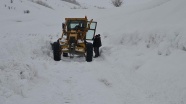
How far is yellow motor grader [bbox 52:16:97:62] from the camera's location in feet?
56.9

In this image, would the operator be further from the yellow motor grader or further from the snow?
the snow

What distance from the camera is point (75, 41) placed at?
17547 mm

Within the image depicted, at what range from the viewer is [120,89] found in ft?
35.9

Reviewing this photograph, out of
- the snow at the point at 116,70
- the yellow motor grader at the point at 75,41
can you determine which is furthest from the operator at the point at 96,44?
the snow at the point at 116,70

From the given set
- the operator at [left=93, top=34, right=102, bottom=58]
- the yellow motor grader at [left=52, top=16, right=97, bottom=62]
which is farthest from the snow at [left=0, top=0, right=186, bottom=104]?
the yellow motor grader at [left=52, top=16, right=97, bottom=62]

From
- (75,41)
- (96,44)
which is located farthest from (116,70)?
(96,44)

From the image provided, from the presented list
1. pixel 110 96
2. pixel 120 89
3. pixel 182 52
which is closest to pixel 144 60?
pixel 182 52

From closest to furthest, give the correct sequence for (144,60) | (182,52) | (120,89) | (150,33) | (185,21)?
(120,89)
(182,52)
(144,60)
(185,21)
(150,33)

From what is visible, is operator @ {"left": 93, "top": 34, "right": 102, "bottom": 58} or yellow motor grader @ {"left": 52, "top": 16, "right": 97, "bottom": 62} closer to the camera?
yellow motor grader @ {"left": 52, "top": 16, "right": 97, "bottom": 62}

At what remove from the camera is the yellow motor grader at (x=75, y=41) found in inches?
683

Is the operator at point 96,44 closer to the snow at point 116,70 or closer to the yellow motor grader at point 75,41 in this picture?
the yellow motor grader at point 75,41

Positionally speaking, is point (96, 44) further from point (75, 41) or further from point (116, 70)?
point (116, 70)

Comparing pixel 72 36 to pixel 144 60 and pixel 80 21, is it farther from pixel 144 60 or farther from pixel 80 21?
pixel 144 60

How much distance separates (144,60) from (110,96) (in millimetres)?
4429
